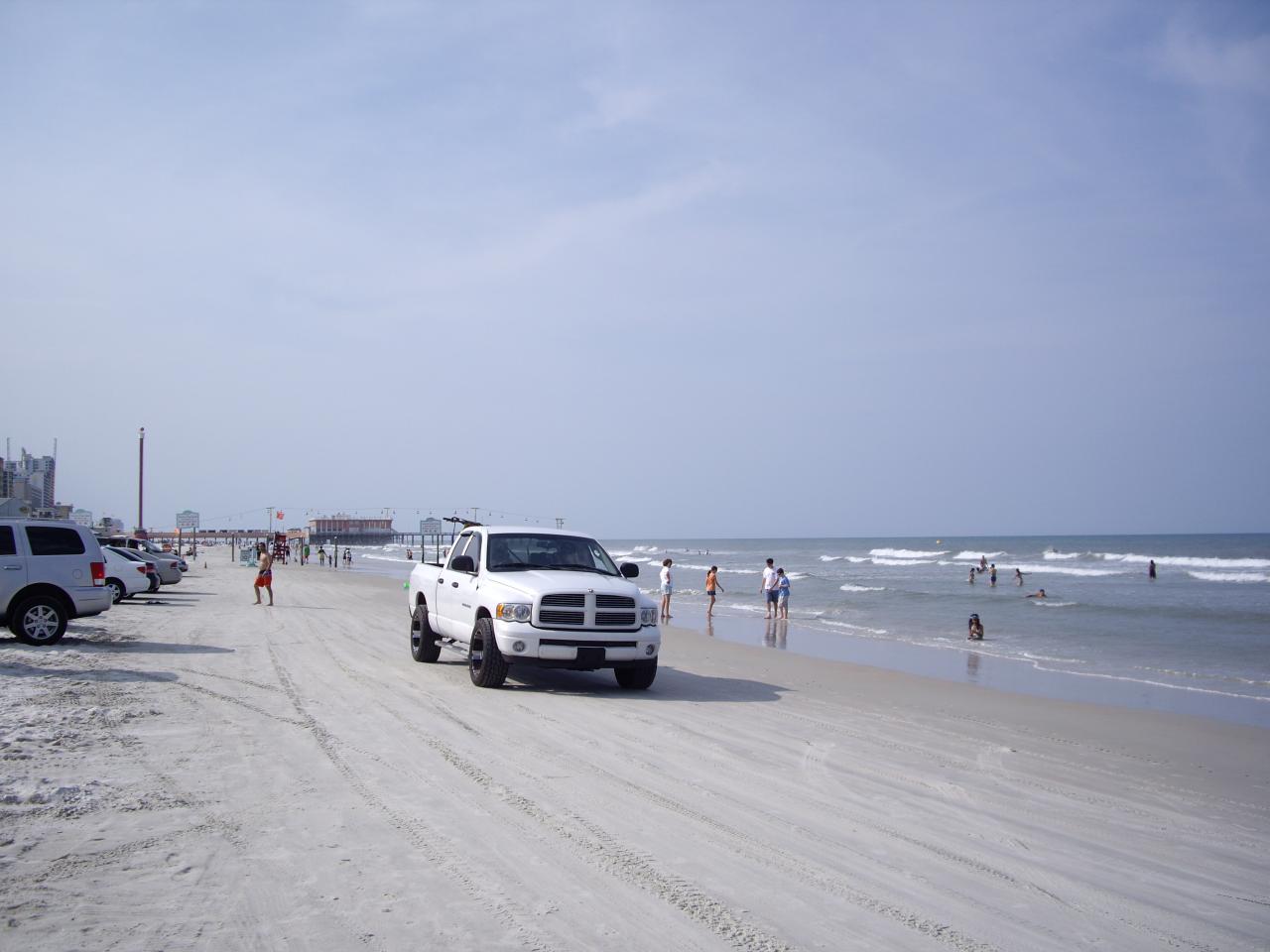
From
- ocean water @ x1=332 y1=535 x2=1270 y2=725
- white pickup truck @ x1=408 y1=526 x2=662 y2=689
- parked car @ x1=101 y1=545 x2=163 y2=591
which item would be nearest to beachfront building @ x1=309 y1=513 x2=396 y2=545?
ocean water @ x1=332 y1=535 x2=1270 y2=725

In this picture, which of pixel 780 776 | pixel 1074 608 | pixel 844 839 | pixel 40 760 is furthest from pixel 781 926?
pixel 1074 608

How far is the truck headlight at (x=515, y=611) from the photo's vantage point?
10.9m

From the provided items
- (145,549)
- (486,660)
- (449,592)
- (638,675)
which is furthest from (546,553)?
(145,549)

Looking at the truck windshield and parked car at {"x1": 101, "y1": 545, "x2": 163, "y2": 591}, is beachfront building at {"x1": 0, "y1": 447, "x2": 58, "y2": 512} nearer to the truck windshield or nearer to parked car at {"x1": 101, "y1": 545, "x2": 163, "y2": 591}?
parked car at {"x1": 101, "y1": 545, "x2": 163, "y2": 591}

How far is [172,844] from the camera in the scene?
5.23 metres

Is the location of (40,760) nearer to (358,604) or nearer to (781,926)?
(781,926)

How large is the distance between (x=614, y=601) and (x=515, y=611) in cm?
117

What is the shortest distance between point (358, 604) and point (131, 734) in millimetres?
19215

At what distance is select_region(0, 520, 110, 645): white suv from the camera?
13711 millimetres

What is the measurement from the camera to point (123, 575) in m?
24.0

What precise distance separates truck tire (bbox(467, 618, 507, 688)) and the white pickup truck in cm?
1

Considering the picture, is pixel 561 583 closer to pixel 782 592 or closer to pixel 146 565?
pixel 782 592

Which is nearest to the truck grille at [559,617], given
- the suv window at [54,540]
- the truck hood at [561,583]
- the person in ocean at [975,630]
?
the truck hood at [561,583]

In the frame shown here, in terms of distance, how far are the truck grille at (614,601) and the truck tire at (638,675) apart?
2.57ft
